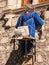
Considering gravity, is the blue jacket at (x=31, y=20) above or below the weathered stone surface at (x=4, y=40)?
above

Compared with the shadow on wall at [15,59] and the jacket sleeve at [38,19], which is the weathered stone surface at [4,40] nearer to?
the shadow on wall at [15,59]

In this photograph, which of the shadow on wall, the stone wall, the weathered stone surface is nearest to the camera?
the stone wall

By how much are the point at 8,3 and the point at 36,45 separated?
1.53 metres

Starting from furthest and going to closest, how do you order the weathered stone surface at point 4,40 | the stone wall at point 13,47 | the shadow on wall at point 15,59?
the weathered stone surface at point 4,40, the shadow on wall at point 15,59, the stone wall at point 13,47

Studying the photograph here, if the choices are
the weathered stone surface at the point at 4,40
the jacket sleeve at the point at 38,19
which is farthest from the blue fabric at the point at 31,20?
the weathered stone surface at the point at 4,40

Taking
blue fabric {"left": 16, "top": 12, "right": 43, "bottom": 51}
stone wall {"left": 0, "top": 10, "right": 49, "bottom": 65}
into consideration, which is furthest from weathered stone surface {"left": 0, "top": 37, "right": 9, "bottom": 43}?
blue fabric {"left": 16, "top": 12, "right": 43, "bottom": 51}

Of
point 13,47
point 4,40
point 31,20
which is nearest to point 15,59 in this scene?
point 13,47

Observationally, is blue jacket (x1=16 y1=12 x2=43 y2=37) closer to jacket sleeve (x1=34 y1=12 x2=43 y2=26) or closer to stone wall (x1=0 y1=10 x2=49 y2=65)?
jacket sleeve (x1=34 y1=12 x2=43 y2=26)

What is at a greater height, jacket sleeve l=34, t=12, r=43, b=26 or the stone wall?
jacket sleeve l=34, t=12, r=43, b=26

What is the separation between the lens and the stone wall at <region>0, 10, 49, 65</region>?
10039mm

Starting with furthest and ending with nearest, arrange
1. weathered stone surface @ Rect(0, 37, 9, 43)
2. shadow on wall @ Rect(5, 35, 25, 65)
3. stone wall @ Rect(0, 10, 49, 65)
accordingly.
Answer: weathered stone surface @ Rect(0, 37, 9, 43) < shadow on wall @ Rect(5, 35, 25, 65) < stone wall @ Rect(0, 10, 49, 65)

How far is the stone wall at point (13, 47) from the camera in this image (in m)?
10.0

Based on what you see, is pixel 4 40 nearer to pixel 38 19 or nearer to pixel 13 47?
pixel 13 47

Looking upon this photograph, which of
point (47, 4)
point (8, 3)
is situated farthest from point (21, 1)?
point (47, 4)
